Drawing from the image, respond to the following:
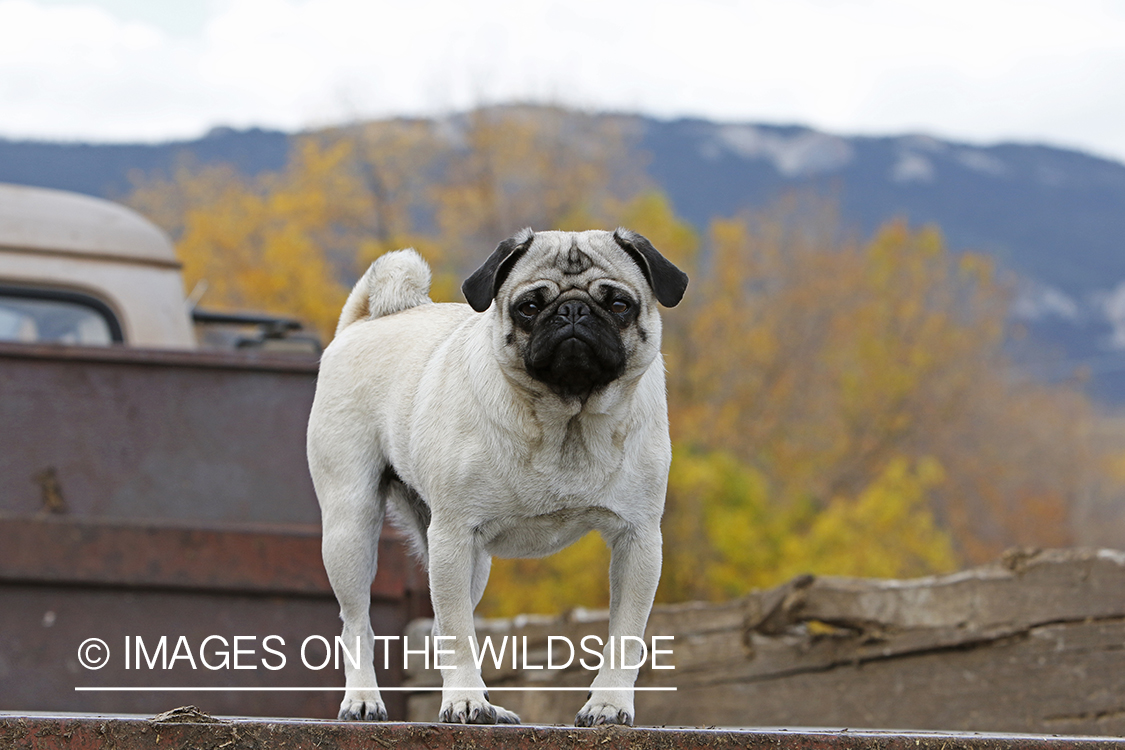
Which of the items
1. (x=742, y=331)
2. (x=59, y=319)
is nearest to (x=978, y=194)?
(x=742, y=331)

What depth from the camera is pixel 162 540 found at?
5.25 metres

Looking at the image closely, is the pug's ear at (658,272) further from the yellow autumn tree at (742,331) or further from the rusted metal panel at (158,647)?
the yellow autumn tree at (742,331)

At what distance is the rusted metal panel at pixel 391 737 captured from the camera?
2.25 m

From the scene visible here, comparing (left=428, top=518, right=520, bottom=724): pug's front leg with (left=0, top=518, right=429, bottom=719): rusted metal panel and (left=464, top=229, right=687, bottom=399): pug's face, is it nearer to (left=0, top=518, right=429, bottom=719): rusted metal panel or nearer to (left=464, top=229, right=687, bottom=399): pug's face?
(left=464, top=229, right=687, bottom=399): pug's face

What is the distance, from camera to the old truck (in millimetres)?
5199

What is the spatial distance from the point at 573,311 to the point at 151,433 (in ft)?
12.6

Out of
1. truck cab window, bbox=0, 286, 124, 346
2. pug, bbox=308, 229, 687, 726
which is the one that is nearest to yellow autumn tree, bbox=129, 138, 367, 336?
truck cab window, bbox=0, 286, 124, 346

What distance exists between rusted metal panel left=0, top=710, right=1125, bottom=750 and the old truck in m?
2.69

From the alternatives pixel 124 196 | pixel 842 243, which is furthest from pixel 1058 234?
pixel 124 196

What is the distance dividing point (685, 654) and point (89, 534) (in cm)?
306

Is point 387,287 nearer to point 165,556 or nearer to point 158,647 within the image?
point 165,556

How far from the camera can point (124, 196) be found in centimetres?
5194

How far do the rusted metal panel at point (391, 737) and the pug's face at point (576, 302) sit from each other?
754 mm

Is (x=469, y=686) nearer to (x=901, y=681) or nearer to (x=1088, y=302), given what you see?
(x=901, y=681)
